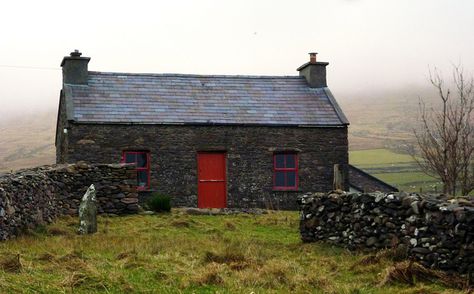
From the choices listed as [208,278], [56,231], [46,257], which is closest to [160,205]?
[56,231]

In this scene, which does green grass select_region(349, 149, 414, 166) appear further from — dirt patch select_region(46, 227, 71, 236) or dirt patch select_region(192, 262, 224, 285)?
dirt patch select_region(192, 262, 224, 285)

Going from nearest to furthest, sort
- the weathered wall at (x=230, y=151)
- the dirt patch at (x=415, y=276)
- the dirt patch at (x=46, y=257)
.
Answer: the dirt patch at (x=415, y=276)
the dirt patch at (x=46, y=257)
the weathered wall at (x=230, y=151)

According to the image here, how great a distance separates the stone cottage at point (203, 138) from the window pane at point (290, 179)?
42mm

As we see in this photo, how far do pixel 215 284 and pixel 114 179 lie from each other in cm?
1170

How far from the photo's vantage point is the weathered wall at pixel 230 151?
2414cm

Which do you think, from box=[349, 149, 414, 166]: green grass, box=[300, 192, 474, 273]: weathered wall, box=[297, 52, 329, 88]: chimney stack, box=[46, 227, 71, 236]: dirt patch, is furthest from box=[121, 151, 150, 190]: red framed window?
box=[349, 149, 414, 166]: green grass

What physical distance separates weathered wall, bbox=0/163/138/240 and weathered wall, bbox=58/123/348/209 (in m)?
5.03

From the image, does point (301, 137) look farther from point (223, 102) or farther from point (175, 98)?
point (175, 98)

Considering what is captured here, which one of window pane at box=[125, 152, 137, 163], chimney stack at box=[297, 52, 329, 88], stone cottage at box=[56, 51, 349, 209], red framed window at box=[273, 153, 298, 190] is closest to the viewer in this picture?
stone cottage at box=[56, 51, 349, 209]

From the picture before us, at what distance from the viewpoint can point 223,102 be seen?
26547 millimetres

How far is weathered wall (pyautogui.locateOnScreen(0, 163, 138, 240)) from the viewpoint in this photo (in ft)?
42.4

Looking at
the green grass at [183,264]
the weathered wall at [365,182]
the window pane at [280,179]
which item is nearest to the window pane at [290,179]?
the window pane at [280,179]

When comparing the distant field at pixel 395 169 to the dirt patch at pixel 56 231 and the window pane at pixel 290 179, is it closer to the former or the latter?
the window pane at pixel 290 179

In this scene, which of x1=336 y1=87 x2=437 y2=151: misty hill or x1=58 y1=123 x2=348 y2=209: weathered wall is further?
x1=336 y1=87 x2=437 y2=151: misty hill
